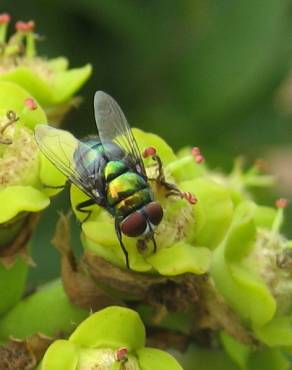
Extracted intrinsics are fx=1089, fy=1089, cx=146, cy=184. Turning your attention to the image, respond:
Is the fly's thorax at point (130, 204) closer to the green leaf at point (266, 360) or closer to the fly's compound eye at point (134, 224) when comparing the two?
the fly's compound eye at point (134, 224)

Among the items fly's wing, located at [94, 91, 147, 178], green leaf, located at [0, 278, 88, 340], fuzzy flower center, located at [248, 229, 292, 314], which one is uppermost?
fly's wing, located at [94, 91, 147, 178]

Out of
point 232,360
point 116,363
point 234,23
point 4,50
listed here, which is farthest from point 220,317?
point 234,23

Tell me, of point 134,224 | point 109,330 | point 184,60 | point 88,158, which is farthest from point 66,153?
point 184,60

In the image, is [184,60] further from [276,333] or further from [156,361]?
[156,361]

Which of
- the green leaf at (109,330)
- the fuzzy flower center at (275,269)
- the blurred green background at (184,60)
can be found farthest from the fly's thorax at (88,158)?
the blurred green background at (184,60)

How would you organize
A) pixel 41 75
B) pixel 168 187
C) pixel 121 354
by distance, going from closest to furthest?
pixel 121 354 → pixel 168 187 → pixel 41 75

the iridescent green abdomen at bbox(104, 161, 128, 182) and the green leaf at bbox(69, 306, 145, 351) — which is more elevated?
the iridescent green abdomen at bbox(104, 161, 128, 182)

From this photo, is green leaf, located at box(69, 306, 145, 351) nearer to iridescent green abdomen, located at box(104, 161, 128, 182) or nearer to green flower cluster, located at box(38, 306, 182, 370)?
green flower cluster, located at box(38, 306, 182, 370)

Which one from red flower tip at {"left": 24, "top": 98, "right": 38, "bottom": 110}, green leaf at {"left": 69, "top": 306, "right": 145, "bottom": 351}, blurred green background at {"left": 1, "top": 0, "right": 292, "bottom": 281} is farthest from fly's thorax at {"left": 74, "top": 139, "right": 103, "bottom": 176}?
blurred green background at {"left": 1, "top": 0, "right": 292, "bottom": 281}
